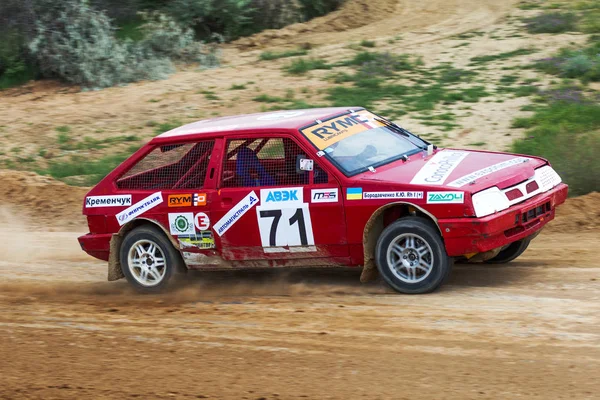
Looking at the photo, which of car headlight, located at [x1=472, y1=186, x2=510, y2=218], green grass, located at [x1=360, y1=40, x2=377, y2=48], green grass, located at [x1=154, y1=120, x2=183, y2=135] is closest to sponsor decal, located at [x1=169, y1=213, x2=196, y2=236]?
car headlight, located at [x1=472, y1=186, x2=510, y2=218]

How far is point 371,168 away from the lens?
7406 mm

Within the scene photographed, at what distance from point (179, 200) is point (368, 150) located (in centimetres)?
177

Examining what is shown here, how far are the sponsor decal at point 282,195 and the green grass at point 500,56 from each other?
11980 millimetres

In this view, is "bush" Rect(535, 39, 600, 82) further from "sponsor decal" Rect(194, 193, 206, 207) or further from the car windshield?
"sponsor decal" Rect(194, 193, 206, 207)

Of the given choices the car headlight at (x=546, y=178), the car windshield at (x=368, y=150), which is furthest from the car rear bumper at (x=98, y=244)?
the car headlight at (x=546, y=178)

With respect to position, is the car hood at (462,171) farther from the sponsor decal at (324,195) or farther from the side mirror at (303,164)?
the side mirror at (303,164)

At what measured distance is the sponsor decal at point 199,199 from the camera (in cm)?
780

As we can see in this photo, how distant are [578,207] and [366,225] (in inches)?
152

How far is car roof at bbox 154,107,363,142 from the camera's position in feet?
25.4

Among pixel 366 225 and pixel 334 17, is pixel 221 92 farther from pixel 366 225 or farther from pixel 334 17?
pixel 366 225

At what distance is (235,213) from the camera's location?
301 inches

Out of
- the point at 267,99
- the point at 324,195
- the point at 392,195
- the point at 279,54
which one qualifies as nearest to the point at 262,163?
the point at 324,195

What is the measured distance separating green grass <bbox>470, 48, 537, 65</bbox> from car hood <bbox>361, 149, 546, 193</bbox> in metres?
11.1

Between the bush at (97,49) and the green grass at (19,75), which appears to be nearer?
the bush at (97,49)
